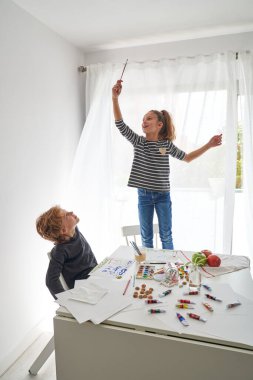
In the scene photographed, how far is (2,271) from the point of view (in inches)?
71.1

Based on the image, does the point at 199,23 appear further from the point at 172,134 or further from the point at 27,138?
the point at 27,138

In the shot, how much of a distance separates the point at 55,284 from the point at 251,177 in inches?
69.2

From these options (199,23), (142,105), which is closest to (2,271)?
(142,105)

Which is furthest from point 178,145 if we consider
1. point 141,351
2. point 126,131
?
point 141,351

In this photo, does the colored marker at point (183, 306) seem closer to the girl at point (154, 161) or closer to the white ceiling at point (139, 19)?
the girl at point (154, 161)

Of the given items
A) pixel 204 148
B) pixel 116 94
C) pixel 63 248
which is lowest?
pixel 63 248

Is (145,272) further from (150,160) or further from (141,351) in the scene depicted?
(150,160)

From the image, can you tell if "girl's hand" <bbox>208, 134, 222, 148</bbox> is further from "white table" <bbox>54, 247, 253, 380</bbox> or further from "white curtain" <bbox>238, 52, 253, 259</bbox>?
"white table" <bbox>54, 247, 253, 380</bbox>

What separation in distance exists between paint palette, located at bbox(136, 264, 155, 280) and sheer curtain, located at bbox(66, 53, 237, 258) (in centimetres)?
107

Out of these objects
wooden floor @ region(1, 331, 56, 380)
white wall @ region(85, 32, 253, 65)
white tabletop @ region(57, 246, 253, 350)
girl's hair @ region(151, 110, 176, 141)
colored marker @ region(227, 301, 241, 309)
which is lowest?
wooden floor @ region(1, 331, 56, 380)

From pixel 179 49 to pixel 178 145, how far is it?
0.88 metres

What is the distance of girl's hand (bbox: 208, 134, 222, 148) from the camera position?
7.29 ft

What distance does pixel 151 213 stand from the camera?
2.28 meters

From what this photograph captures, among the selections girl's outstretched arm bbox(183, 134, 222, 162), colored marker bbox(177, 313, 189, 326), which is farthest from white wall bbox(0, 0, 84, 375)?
colored marker bbox(177, 313, 189, 326)
